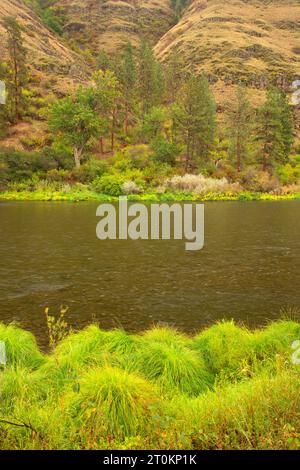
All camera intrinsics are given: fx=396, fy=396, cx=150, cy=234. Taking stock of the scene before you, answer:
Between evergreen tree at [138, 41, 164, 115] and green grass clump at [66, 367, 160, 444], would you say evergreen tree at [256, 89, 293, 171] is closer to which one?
evergreen tree at [138, 41, 164, 115]

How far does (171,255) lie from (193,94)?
49012mm

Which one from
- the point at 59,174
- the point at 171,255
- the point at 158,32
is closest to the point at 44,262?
the point at 171,255

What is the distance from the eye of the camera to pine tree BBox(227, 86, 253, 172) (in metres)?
63.7

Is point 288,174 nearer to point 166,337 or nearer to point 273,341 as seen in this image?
point 273,341

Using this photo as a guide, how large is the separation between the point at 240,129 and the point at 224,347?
198ft

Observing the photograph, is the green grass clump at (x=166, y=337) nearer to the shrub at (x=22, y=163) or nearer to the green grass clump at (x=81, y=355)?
the green grass clump at (x=81, y=355)

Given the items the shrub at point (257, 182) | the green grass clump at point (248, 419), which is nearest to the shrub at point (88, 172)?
the shrub at point (257, 182)

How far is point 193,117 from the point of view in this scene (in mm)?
61875

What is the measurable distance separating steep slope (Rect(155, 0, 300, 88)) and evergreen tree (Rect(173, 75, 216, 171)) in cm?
4673

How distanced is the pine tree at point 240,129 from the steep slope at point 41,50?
130 feet

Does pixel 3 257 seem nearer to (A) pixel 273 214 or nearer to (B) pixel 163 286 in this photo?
(B) pixel 163 286

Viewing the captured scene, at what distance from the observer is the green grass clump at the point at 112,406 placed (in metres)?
4.72

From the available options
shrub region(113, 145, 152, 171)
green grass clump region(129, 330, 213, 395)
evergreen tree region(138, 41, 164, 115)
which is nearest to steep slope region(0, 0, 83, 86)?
evergreen tree region(138, 41, 164, 115)

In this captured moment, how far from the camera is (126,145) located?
241ft
